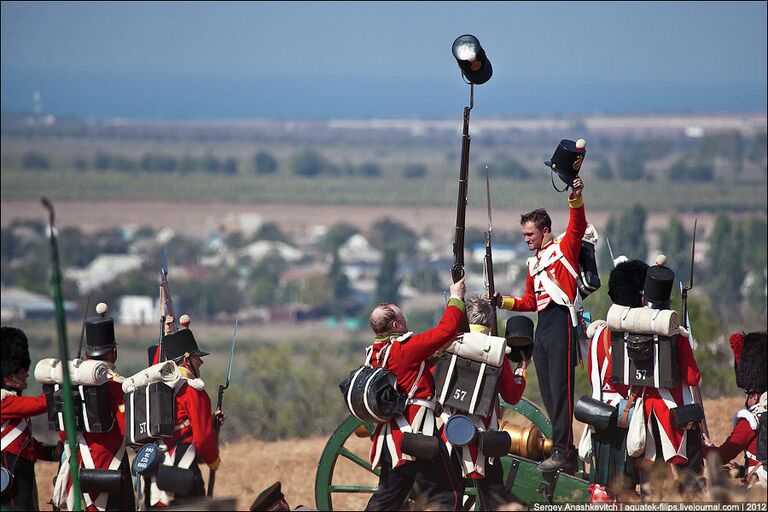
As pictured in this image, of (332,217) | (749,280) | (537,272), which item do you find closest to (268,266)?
(332,217)

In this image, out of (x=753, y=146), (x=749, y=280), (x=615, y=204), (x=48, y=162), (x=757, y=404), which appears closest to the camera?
(x=757, y=404)

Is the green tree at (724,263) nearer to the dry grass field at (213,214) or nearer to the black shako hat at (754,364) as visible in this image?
the dry grass field at (213,214)

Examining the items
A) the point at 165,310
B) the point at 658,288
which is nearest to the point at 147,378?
the point at 165,310

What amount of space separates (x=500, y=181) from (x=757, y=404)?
151515 mm

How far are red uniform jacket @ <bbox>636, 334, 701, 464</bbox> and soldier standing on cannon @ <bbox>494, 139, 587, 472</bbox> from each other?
0.60 m

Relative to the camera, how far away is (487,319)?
9633 millimetres

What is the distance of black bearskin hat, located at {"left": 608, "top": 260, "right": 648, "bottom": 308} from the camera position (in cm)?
930

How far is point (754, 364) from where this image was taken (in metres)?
8.82

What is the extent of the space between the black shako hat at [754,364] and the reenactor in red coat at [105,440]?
3.78 meters

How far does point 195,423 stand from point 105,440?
24.2 inches

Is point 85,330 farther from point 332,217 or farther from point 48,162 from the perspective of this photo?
point 48,162

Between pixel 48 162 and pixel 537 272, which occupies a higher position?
pixel 48 162

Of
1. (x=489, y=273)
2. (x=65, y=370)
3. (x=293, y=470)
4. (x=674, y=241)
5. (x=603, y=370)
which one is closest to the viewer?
(x=65, y=370)

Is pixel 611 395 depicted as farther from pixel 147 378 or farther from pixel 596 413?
pixel 147 378
